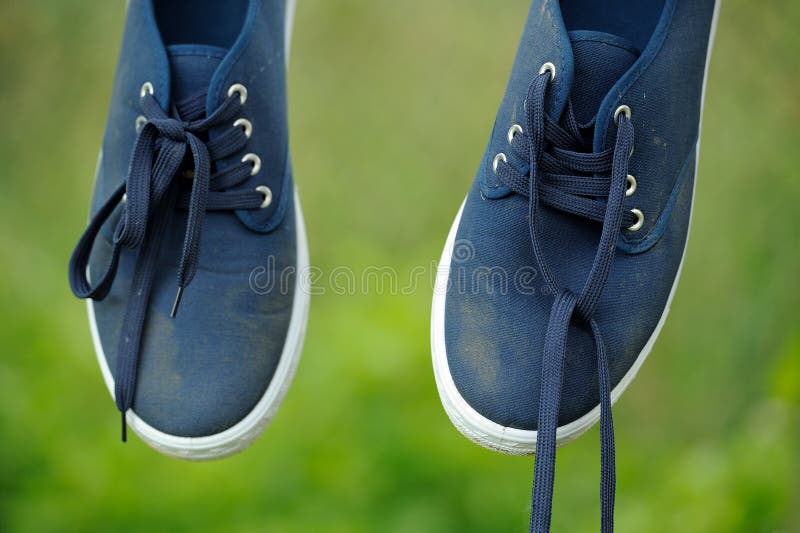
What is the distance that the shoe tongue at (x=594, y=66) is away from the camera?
1.16 meters

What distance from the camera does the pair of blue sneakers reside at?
3.70ft

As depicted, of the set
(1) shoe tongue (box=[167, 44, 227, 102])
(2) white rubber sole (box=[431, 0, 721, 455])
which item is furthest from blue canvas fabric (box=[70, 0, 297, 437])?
(2) white rubber sole (box=[431, 0, 721, 455])

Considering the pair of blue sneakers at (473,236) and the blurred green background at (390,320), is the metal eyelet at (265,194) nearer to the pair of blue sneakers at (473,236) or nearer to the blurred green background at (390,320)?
the pair of blue sneakers at (473,236)

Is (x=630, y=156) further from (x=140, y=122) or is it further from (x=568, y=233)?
(x=140, y=122)

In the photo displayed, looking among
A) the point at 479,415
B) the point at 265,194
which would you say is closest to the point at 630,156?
the point at 479,415

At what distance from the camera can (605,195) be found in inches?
45.1

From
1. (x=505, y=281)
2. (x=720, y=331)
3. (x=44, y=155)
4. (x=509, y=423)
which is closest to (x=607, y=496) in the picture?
(x=509, y=423)

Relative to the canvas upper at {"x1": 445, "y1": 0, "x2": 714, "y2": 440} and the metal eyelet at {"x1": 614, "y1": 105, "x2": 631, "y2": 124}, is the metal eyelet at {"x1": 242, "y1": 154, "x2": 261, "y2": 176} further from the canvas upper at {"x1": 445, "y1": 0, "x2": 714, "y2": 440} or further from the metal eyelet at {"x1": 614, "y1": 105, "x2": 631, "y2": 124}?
the metal eyelet at {"x1": 614, "y1": 105, "x2": 631, "y2": 124}

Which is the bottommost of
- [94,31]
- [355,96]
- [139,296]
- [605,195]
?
[139,296]

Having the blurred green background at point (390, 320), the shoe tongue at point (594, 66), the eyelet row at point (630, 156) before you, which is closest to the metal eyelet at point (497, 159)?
the eyelet row at point (630, 156)

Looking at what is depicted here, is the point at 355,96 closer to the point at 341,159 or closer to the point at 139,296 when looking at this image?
the point at 341,159

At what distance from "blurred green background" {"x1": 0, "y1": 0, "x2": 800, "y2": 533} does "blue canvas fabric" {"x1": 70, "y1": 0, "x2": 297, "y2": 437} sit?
3.18ft

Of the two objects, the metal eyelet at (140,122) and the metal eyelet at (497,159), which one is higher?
the metal eyelet at (140,122)

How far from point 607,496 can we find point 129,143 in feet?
2.92
